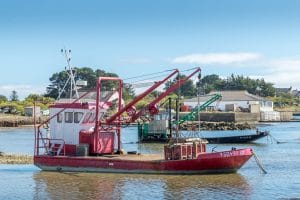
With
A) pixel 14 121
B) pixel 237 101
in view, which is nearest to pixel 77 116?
pixel 14 121

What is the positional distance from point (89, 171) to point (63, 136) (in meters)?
2.80

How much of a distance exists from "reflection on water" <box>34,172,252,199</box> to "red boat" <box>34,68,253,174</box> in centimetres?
48

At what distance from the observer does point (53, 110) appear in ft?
101

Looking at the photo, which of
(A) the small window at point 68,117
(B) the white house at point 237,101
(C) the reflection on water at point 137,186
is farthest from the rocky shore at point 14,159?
(B) the white house at point 237,101

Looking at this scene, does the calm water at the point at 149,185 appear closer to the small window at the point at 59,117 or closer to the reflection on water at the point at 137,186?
the reflection on water at the point at 137,186

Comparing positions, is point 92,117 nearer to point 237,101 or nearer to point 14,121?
point 14,121

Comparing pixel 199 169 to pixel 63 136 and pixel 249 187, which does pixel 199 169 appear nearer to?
pixel 249 187

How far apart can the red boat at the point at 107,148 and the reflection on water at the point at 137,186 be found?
1.58 ft

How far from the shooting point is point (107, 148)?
30125 mm

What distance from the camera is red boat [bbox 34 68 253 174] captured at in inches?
1067

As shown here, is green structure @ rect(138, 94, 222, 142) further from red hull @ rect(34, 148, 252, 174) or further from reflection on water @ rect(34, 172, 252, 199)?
reflection on water @ rect(34, 172, 252, 199)

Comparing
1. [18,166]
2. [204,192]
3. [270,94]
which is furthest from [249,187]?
[270,94]

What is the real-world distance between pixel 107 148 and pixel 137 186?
5780mm

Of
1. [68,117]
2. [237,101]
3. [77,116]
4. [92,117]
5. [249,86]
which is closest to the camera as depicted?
[92,117]
